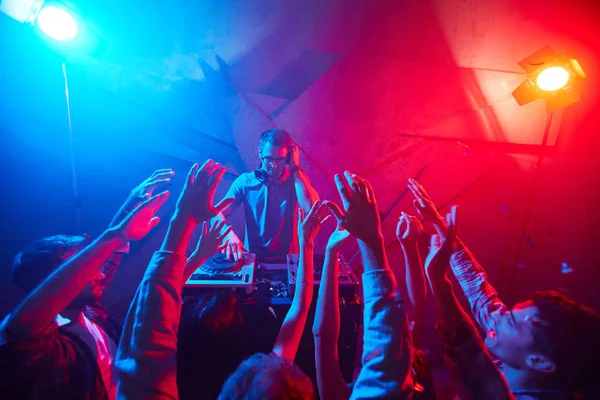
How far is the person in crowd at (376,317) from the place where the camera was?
0.96 metres

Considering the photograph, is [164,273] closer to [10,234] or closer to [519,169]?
[10,234]

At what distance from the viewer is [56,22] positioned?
224cm

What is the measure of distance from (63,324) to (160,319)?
2.73 ft

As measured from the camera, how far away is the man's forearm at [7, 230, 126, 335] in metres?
1.06

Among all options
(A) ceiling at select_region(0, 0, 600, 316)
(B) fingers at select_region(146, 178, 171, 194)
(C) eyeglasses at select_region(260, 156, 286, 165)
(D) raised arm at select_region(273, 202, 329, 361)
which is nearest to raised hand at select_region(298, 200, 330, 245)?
(D) raised arm at select_region(273, 202, 329, 361)

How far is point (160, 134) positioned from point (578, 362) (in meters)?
3.49

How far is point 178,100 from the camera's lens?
115 inches

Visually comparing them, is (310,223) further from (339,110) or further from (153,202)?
(339,110)

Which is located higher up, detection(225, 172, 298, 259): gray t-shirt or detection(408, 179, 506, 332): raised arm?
detection(225, 172, 298, 259): gray t-shirt

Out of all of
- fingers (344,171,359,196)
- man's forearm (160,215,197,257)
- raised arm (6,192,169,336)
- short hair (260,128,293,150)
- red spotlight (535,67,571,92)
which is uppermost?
red spotlight (535,67,571,92)

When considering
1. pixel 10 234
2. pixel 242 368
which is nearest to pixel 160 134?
pixel 10 234

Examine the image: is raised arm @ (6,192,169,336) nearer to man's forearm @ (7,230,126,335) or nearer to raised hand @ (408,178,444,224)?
man's forearm @ (7,230,126,335)

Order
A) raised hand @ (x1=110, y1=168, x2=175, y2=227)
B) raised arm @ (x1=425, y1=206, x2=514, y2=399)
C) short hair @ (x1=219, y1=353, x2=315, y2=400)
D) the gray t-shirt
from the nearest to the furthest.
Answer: short hair @ (x1=219, y1=353, x2=315, y2=400)
raised arm @ (x1=425, y1=206, x2=514, y2=399)
raised hand @ (x1=110, y1=168, x2=175, y2=227)
the gray t-shirt

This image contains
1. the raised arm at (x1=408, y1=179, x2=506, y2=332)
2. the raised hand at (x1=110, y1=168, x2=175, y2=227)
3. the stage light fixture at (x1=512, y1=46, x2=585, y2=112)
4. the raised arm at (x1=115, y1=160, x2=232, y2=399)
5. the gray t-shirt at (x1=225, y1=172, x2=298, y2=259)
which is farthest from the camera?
the stage light fixture at (x1=512, y1=46, x2=585, y2=112)
